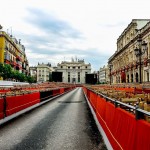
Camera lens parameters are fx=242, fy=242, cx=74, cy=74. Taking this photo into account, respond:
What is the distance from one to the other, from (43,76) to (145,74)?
151 meters

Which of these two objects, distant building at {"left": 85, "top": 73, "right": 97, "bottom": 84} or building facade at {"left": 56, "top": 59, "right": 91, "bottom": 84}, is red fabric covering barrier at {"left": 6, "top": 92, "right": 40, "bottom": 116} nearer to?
distant building at {"left": 85, "top": 73, "right": 97, "bottom": 84}

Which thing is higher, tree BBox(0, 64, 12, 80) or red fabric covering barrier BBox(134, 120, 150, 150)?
tree BBox(0, 64, 12, 80)

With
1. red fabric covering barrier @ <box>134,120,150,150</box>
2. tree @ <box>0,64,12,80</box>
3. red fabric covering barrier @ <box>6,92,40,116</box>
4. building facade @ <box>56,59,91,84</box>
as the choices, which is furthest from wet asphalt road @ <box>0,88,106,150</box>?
building facade @ <box>56,59,91,84</box>

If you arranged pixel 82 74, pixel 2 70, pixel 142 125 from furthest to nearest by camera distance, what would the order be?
pixel 82 74
pixel 2 70
pixel 142 125

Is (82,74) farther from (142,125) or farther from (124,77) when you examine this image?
(142,125)

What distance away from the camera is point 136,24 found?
58.7m

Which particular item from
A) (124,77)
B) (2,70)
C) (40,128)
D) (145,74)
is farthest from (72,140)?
(124,77)

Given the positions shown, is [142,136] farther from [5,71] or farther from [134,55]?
[134,55]

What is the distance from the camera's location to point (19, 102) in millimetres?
14820

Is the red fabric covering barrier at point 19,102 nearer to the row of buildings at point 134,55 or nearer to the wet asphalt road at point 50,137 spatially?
the wet asphalt road at point 50,137

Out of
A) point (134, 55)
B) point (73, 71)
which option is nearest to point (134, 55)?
point (134, 55)

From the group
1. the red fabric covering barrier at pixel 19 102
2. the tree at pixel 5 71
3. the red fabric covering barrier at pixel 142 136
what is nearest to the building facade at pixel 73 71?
the tree at pixel 5 71

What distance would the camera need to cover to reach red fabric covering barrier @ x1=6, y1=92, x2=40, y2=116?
12594mm

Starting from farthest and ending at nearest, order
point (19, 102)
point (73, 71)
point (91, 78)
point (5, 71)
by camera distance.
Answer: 1. point (73, 71)
2. point (91, 78)
3. point (5, 71)
4. point (19, 102)
